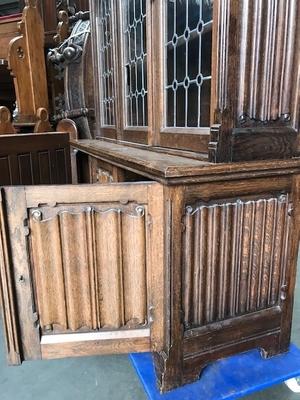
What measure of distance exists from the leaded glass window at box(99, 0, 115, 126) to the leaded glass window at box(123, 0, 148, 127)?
252 millimetres

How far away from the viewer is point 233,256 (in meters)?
1.25

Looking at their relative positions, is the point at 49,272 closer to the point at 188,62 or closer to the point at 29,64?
the point at 188,62

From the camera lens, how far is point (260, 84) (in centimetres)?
112

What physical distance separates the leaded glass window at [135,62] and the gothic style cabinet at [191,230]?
0.35m

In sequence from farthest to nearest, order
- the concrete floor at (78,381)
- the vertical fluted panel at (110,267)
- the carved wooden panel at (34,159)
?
→ the carved wooden panel at (34,159) → the concrete floor at (78,381) → the vertical fluted panel at (110,267)

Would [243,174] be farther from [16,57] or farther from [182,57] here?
[16,57]

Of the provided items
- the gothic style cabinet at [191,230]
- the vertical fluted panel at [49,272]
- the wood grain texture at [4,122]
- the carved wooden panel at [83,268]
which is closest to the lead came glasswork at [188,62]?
the gothic style cabinet at [191,230]

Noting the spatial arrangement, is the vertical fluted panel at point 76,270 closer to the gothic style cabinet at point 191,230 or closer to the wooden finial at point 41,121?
the gothic style cabinet at point 191,230

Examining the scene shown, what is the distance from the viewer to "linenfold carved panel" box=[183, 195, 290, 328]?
118cm

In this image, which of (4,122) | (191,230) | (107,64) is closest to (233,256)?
(191,230)

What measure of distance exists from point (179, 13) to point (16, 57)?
2.03 metres

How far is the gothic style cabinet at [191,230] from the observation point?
1.09m

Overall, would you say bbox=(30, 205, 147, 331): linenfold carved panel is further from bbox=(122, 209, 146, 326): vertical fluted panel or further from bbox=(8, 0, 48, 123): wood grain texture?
bbox=(8, 0, 48, 123): wood grain texture

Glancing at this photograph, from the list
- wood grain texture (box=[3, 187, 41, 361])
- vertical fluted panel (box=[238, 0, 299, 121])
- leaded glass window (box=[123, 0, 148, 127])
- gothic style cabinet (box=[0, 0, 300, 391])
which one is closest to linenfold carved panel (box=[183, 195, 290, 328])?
gothic style cabinet (box=[0, 0, 300, 391])
